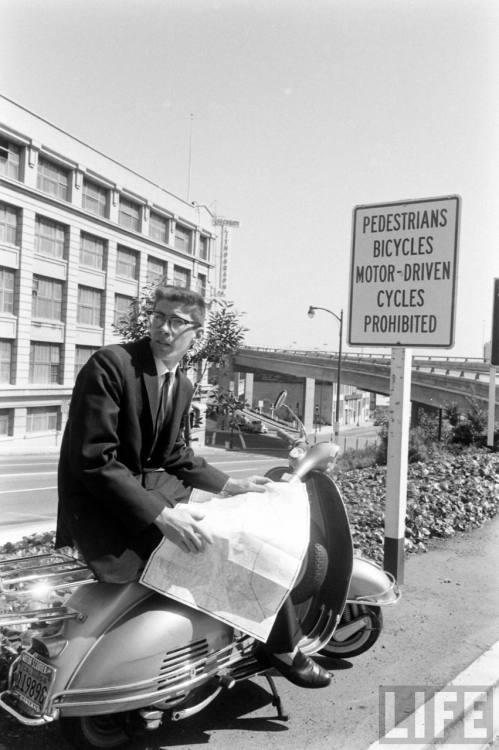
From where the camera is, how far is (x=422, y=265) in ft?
14.8

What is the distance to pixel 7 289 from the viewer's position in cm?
4053

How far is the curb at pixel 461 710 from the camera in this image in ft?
8.73

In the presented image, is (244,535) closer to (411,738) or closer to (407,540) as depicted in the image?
(411,738)

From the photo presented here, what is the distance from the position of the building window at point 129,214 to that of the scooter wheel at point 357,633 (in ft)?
163

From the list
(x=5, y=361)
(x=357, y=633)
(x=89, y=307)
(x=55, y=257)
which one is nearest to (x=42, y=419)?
(x=5, y=361)

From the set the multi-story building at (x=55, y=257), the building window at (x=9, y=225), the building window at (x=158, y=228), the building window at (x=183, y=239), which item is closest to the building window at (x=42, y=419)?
the multi-story building at (x=55, y=257)

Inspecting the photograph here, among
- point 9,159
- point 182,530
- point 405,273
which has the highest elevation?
point 9,159

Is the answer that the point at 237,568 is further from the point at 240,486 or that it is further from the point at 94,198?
the point at 94,198

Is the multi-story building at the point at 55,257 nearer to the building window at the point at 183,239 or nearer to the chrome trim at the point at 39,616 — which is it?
the building window at the point at 183,239

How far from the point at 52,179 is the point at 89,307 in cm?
946

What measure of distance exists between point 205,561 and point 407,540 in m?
3.68

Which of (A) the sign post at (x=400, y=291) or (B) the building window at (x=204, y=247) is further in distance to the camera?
(B) the building window at (x=204, y=247)

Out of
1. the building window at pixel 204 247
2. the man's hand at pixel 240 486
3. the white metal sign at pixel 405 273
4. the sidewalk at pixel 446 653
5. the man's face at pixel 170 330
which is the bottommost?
the sidewalk at pixel 446 653

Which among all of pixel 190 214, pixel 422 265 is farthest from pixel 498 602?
pixel 190 214
